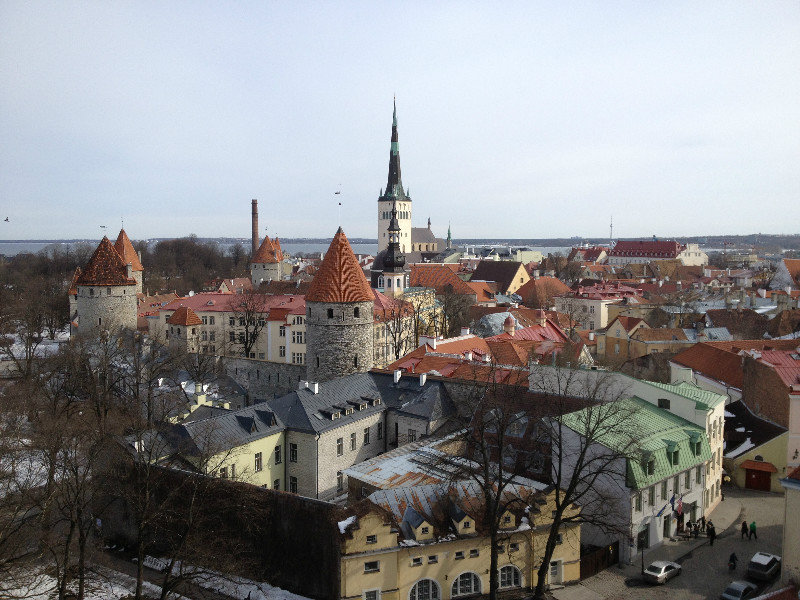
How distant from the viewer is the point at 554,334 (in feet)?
138

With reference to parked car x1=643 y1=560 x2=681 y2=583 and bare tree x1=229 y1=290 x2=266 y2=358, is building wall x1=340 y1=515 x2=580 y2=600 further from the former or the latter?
bare tree x1=229 y1=290 x2=266 y2=358

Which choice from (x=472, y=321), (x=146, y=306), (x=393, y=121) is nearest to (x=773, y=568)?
(x=472, y=321)

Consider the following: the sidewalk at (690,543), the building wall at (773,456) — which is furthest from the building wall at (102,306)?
the building wall at (773,456)

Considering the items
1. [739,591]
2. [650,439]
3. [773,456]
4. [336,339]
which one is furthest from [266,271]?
[739,591]

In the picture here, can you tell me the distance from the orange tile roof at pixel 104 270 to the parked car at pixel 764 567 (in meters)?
38.1

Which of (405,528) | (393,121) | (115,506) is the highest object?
(393,121)

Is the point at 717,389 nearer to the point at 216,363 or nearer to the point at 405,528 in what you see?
the point at 405,528

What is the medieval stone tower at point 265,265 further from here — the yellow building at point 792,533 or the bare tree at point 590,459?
the yellow building at point 792,533

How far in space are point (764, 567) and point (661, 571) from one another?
2.70 meters

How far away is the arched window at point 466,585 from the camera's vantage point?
18328mm

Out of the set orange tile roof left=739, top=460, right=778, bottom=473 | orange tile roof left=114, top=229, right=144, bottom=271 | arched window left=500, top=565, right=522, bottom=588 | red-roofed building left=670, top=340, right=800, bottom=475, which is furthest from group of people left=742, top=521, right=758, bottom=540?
orange tile roof left=114, top=229, right=144, bottom=271

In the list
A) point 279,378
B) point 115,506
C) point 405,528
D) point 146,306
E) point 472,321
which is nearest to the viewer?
point 405,528

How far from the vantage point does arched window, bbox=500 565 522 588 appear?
18828mm

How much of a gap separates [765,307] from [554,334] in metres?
24.2
